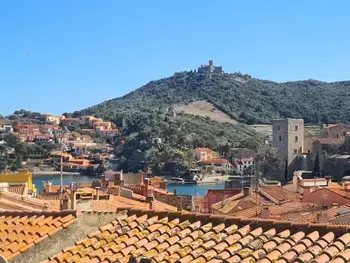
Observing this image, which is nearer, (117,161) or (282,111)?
(117,161)

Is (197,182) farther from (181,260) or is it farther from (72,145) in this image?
(181,260)

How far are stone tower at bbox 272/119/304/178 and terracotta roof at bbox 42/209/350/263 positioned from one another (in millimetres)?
71970

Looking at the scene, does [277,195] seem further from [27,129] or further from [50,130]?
[27,129]

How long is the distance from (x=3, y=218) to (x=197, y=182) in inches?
3308

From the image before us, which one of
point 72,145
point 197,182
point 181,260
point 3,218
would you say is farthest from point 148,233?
point 72,145

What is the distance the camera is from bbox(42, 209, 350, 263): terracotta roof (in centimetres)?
447

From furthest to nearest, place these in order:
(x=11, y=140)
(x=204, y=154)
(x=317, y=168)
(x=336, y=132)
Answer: (x=11, y=140) → (x=204, y=154) → (x=336, y=132) → (x=317, y=168)

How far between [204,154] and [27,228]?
329ft

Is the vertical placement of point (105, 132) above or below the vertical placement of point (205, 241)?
above

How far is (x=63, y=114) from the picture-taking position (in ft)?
590

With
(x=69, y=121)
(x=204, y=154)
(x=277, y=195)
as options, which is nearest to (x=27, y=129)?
(x=69, y=121)

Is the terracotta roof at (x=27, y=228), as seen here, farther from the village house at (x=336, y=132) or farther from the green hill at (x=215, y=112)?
the green hill at (x=215, y=112)

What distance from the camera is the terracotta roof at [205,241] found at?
4.47 m

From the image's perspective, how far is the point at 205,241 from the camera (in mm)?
5047
